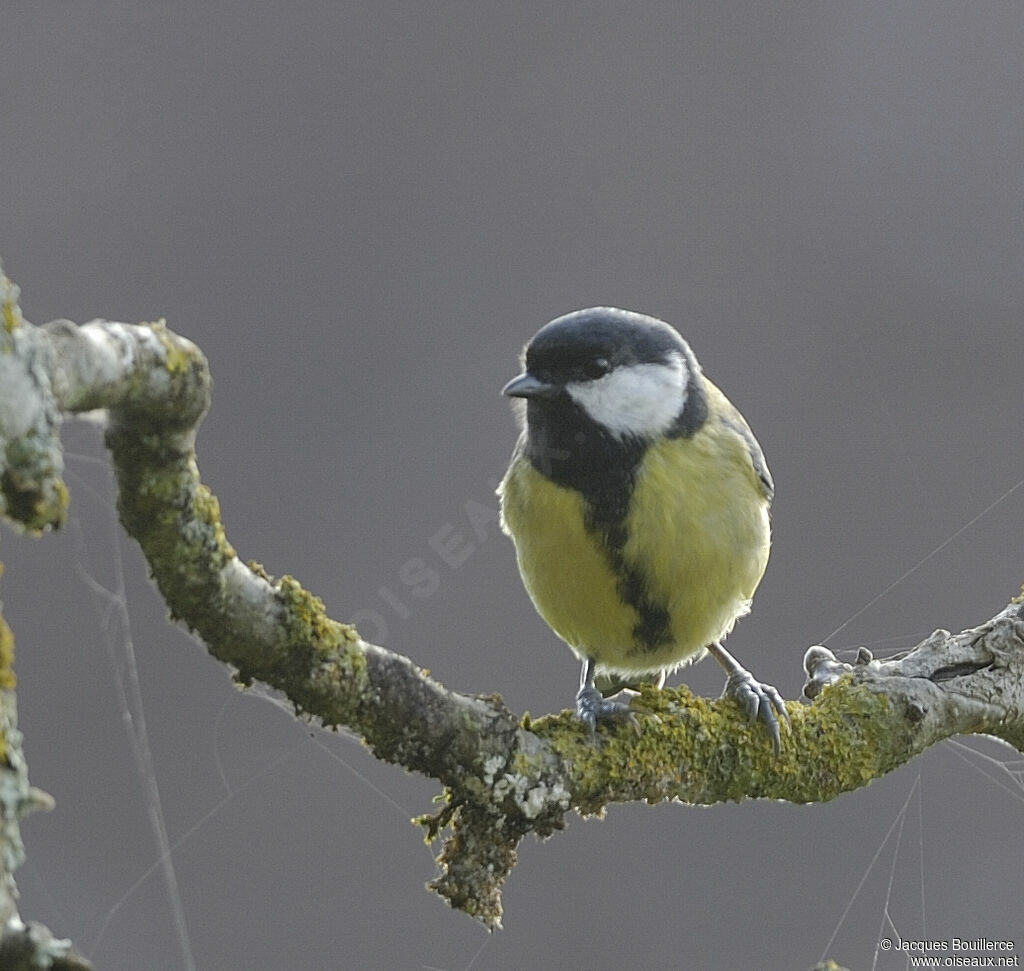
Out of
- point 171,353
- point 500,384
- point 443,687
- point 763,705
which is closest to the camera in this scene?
point 171,353

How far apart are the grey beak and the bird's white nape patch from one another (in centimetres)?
3

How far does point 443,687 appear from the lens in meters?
1.50

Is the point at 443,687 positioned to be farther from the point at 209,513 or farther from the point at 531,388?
the point at 531,388

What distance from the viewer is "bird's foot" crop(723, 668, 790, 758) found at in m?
1.85

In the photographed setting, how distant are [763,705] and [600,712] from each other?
0.30 metres

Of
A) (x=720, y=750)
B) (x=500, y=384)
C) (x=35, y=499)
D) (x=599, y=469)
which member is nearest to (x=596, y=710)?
(x=720, y=750)

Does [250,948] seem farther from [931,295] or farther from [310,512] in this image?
[931,295]

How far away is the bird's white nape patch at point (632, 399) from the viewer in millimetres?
1991

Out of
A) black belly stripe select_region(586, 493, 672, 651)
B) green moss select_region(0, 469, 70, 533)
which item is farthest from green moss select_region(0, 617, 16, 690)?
black belly stripe select_region(586, 493, 672, 651)

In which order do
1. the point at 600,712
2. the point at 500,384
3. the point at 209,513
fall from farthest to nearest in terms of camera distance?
the point at 500,384, the point at 600,712, the point at 209,513

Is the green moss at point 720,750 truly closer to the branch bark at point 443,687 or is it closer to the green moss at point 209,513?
the branch bark at point 443,687

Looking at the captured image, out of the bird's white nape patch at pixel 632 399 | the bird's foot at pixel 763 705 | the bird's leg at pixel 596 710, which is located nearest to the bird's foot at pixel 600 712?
the bird's leg at pixel 596 710

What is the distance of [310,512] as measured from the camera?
134 inches

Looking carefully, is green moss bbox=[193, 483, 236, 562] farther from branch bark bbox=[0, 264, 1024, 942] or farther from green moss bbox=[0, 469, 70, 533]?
green moss bbox=[0, 469, 70, 533]
